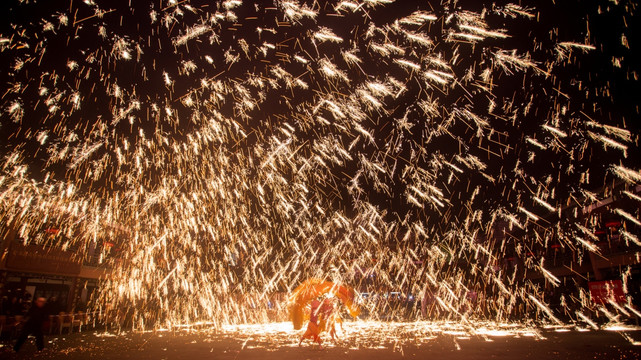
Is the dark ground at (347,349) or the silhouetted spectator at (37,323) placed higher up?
the silhouetted spectator at (37,323)

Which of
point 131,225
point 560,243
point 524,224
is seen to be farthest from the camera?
point 131,225

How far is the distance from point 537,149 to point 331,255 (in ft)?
96.5

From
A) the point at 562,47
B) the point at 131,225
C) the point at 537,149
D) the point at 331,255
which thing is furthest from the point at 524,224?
the point at 331,255

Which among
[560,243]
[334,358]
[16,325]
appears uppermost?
[560,243]

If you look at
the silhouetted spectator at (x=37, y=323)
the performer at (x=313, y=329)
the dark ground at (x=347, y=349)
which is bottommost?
the dark ground at (x=347, y=349)

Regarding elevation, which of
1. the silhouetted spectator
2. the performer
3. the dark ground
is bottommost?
the dark ground

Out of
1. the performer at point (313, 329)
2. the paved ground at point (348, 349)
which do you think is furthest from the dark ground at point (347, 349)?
the performer at point (313, 329)

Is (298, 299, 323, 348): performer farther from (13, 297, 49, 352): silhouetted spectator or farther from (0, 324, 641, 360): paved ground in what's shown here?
(13, 297, 49, 352): silhouetted spectator

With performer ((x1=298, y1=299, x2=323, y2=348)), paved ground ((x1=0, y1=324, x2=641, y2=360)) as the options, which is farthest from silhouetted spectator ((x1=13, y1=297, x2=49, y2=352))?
performer ((x1=298, y1=299, x2=323, y2=348))

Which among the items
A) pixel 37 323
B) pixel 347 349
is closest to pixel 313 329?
pixel 347 349

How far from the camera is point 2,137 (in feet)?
28.6

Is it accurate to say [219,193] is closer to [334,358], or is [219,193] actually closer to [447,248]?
[334,358]

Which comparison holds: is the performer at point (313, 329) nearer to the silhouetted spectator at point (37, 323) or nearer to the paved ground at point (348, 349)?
the paved ground at point (348, 349)

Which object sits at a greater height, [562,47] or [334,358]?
[562,47]
